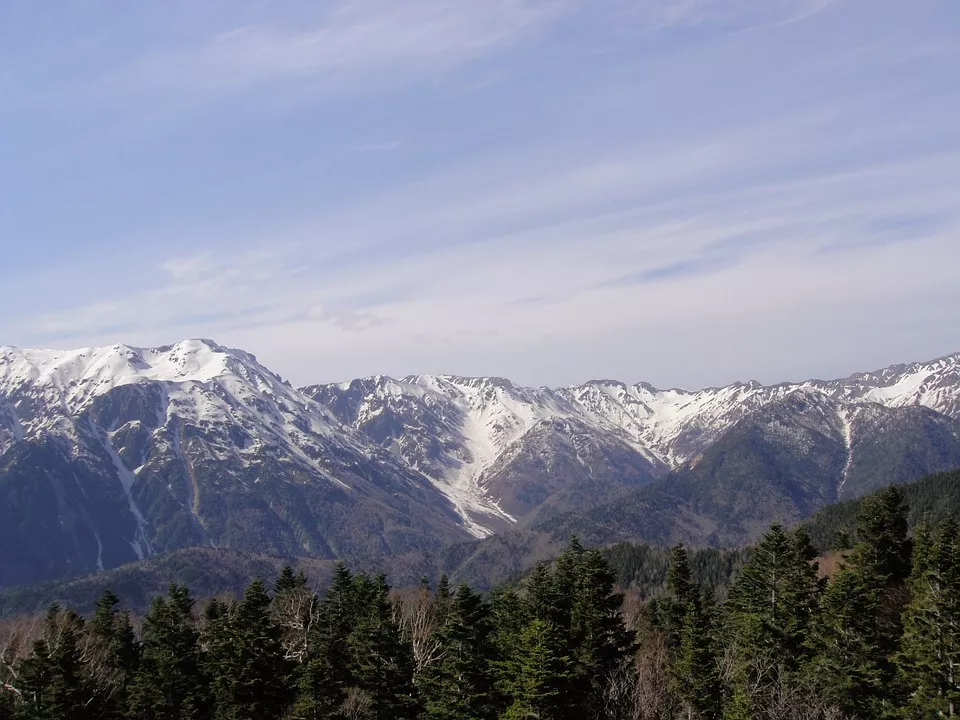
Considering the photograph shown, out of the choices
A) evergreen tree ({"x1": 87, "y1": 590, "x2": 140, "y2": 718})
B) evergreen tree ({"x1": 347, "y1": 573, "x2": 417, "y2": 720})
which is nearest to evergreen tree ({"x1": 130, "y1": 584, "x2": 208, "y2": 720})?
evergreen tree ({"x1": 87, "y1": 590, "x2": 140, "y2": 718})

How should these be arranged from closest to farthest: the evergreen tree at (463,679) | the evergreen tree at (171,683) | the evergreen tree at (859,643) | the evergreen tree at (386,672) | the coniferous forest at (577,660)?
the evergreen tree at (463,679)
the coniferous forest at (577,660)
the evergreen tree at (859,643)
the evergreen tree at (386,672)
the evergreen tree at (171,683)

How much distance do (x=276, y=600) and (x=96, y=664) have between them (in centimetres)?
3967

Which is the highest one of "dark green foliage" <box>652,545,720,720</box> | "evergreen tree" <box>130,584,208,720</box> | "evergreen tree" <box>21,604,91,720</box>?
"evergreen tree" <box>21,604,91,720</box>

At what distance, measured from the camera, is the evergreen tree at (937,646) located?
5528 centimetres

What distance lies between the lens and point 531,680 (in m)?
54.9

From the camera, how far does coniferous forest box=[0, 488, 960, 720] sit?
58.1 metres

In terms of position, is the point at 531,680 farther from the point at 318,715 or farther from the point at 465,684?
the point at 318,715

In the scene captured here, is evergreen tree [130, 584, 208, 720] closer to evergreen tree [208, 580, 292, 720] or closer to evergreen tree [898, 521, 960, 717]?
evergreen tree [208, 580, 292, 720]

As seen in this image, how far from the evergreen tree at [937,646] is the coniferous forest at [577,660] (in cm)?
12

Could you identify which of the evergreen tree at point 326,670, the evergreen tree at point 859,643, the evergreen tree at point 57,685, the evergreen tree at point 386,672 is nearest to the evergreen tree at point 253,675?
the evergreen tree at point 326,670

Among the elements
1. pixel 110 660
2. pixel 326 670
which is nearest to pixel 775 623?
pixel 326 670

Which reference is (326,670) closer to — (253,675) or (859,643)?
(253,675)

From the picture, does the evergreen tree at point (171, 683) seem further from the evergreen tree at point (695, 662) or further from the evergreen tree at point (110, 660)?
the evergreen tree at point (695, 662)

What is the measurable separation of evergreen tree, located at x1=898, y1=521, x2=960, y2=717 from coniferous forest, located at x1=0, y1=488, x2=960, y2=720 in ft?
0.38
